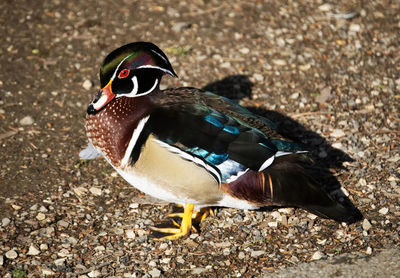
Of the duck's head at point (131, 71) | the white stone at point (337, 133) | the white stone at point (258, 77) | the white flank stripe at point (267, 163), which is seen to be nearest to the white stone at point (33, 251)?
the duck's head at point (131, 71)

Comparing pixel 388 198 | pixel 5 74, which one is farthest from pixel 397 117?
pixel 5 74

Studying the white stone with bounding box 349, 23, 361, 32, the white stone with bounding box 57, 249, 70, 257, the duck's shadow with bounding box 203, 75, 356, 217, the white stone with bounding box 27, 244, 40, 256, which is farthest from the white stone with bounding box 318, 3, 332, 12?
the white stone with bounding box 27, 244, 40, 256

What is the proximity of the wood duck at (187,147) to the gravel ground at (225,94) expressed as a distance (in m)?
0.30

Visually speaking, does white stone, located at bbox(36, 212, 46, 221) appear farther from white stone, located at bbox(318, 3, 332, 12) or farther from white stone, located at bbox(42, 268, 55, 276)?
white stone, located at bbox(318, 3, 332, 12)

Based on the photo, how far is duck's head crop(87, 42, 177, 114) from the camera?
3642 millimetres

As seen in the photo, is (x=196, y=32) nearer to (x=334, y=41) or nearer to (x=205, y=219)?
(x=334, y=41)

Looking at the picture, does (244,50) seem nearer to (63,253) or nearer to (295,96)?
(295,96)

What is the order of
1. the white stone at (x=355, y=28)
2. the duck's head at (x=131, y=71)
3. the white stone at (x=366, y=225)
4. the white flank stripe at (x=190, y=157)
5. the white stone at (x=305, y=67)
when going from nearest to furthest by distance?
the white flank stripe at (x=190, y=157) → the duck's head at (x=131, y=71) → the white stone at (x=366, y=225) → the white stone at (x=305, y=67) → the white stone at (x=355, y=28)

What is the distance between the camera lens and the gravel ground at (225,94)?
373 centimetres

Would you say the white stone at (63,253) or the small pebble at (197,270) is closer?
the small pebble at (197,270)

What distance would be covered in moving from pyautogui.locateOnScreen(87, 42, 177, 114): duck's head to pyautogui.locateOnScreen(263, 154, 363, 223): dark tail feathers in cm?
97

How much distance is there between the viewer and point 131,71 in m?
3.72

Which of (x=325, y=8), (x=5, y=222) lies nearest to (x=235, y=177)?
(x=5, y=222)

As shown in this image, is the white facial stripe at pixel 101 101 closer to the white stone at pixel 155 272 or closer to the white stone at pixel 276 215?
the white stone at pixel 155 272
